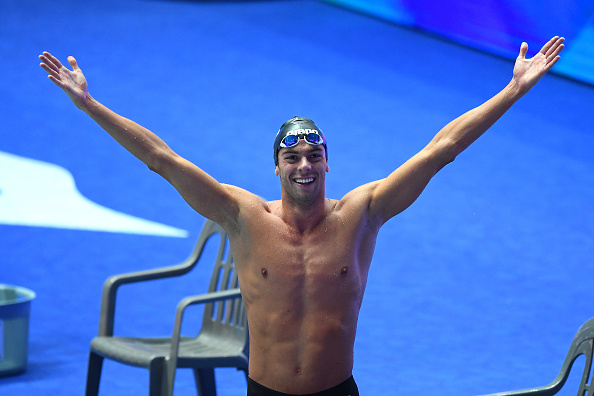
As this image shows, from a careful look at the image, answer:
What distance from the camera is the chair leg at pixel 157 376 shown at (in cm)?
439

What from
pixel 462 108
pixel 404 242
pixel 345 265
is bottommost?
pixel 345 265

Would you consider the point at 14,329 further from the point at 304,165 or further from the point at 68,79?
the point at 304,165

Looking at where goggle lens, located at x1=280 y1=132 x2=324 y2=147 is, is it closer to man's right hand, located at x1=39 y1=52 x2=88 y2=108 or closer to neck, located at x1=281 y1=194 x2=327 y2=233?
neck, located at x1=281 y1=194 x2=327 y2=233

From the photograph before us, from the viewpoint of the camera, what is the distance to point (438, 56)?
11578mm

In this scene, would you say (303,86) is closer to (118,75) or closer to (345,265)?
(118,75)

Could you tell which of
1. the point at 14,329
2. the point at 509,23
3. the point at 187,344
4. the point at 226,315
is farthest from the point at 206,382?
the point at 509,23

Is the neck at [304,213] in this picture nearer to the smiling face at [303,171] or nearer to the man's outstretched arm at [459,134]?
the smiling face at [303,171]

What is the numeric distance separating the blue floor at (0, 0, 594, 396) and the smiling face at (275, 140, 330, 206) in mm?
2517

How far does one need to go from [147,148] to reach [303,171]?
0.51 metres

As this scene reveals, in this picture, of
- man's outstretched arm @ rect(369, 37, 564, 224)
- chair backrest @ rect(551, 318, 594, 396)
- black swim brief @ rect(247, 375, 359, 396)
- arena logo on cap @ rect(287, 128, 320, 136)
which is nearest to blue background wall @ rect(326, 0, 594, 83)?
chair backrest @ rect(551, 318, 594, 396)

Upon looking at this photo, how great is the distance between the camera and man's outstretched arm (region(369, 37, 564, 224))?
3143 mm

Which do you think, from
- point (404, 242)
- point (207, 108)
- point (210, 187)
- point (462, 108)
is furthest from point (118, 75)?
point (210, 187)

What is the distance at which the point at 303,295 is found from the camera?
3.16 meters

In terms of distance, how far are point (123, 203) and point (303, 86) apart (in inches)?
126
